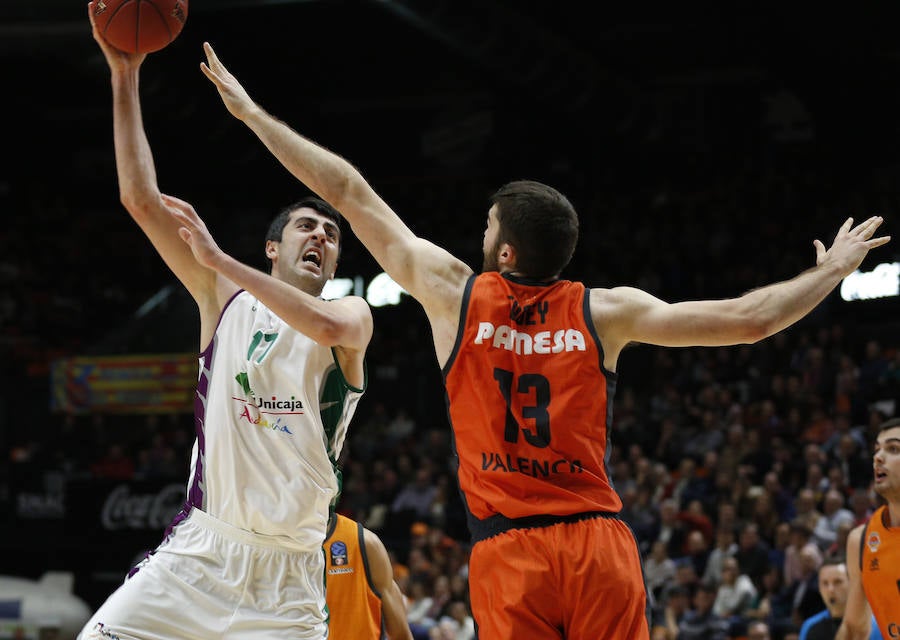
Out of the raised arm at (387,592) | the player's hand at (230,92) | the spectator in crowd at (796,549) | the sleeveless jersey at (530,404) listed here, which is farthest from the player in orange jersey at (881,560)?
the spectator in crowd at (796,549)

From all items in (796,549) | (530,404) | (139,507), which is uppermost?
(530,404)

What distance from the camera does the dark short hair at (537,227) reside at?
3842 mm

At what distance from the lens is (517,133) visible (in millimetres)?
25312

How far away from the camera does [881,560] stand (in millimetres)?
6340

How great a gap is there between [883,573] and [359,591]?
284 centimetres

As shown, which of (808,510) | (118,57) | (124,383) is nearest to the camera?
(118,57)

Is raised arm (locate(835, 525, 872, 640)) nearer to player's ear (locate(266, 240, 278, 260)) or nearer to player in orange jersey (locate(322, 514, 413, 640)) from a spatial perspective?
player in orange jersey (locate(322, 514, 413, 640))

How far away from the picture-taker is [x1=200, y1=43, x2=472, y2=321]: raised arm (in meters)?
3.93

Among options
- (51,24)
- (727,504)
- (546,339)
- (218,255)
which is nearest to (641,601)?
(546,339)

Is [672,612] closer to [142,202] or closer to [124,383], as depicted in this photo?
[142,202]

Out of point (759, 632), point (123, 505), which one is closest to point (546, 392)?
point (759, 632)

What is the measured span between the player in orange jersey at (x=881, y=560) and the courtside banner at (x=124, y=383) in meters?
16.1

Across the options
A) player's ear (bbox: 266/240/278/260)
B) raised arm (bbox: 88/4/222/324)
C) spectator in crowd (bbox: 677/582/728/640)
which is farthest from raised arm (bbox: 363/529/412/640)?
spectator in crowd (bbox: 677/582/728/640)

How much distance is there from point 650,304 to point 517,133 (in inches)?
863
